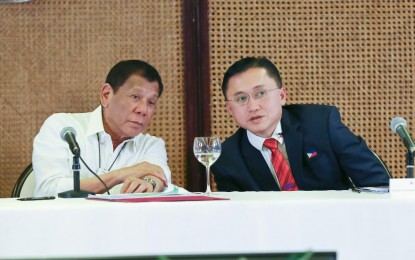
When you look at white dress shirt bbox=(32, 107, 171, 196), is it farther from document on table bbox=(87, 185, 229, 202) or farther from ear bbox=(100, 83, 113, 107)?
document on table bbox=(87, 185, 229, 202)

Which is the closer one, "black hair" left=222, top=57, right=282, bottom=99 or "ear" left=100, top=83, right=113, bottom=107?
"black hair" left=222, top=57, right=282, bottom=99

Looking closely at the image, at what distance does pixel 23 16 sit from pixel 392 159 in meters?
1.91

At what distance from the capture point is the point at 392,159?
12.4 ft

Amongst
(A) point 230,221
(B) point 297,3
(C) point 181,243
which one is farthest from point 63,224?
(B) point 297,3

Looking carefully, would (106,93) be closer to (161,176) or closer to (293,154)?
(161,176)

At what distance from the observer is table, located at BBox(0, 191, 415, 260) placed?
1770mm

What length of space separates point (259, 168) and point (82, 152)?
0.69 m

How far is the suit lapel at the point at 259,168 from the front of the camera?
2.88 meters

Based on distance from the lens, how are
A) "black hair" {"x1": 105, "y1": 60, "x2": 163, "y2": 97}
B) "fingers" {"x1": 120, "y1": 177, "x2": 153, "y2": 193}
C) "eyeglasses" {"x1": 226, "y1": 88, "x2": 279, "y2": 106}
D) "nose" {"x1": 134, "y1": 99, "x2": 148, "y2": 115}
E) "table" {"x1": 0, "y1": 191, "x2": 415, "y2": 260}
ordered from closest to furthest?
"table" {"x1": 0, "y1": 191, "x2": 415, "y2": 260}
"fingers" {"x1": 120, "y1": 177, "x2": 153, "y2": 193}
"eyeglasses" {"x1": 226, "y1": 88, "x2": 279, "y2": 106}
"nose" {"x1": 134, "y1": 99, "x2": 148, "y2": 115}
"black hair" {"x1": 105, "y1": 60, "x2": 163, "y2": 97}

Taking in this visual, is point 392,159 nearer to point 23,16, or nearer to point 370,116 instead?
point 370,116

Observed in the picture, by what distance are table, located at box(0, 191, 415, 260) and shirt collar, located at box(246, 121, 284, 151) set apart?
3.32 feet

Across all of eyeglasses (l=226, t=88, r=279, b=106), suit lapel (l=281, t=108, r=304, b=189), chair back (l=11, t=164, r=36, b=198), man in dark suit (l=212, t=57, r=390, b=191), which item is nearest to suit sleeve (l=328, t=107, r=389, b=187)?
man in dark suit (l=212, t=57, r=390, b=191)

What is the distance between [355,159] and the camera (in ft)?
9.41

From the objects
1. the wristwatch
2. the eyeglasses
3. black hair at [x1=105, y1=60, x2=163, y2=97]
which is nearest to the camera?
the wristwatch
